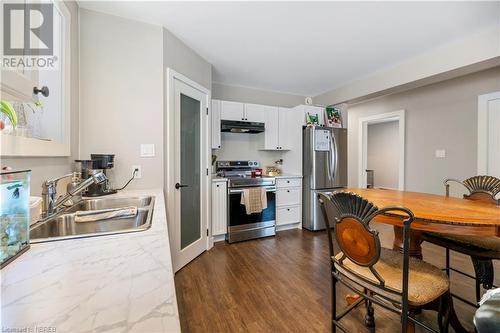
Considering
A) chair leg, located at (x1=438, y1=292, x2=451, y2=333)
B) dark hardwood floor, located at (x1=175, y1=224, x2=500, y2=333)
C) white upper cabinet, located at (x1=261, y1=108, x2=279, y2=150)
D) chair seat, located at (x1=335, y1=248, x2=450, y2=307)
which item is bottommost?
dark hardwood floor, located at (x1=175, y1=224, x2=500, y2=333)

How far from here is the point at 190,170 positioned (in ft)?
8.52

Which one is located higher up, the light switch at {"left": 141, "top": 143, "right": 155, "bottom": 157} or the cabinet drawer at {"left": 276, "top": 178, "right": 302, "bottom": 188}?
the light switch at {"left": 141, "top": 143, "right": 155, "bottom": 157}

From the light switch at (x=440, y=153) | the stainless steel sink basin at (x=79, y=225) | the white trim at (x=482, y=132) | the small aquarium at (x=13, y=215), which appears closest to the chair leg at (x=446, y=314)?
the stainless steel sink basin at (x=79, y=225)

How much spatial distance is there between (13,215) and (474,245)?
247 cm

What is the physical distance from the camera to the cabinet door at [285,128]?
151 inches

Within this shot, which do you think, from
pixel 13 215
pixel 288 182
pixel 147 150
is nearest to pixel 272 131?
pixel 288 182

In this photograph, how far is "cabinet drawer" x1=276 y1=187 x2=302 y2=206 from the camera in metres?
3.53

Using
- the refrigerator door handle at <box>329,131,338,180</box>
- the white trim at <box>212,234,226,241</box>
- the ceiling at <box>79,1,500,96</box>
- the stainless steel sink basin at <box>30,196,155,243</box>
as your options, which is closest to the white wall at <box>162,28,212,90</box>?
the ceiling at <box>79,1,500,96</box>

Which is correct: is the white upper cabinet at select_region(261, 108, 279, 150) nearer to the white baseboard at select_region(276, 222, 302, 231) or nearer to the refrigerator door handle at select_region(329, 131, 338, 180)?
the refrigerator door handle at select_region(329, 131, 338, 180)

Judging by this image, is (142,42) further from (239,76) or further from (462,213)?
(462,213)

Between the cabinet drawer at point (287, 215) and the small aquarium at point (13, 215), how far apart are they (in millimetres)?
3024

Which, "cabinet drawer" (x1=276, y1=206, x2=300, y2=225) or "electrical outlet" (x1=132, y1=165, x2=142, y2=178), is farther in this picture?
"cabinet drawer" (x1=276, y1=206, x2=300, y2=225)

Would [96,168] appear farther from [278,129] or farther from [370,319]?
[278,129]

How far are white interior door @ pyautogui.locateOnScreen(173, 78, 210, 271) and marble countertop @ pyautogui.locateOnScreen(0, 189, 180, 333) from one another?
1.52 meters
